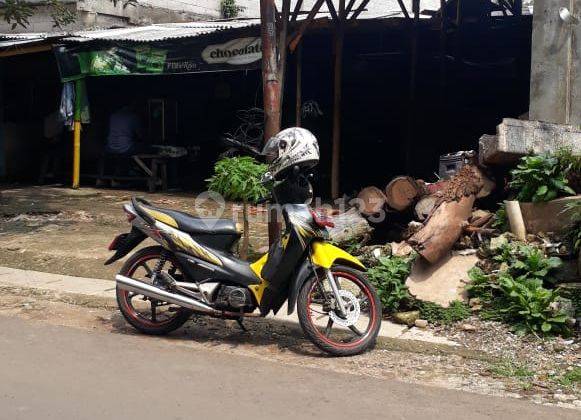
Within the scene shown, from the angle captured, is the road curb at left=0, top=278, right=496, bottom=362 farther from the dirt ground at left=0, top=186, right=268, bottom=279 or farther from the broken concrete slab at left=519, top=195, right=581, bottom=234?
the broken concrete slab at left=519, top=195, right=581, bottom=234

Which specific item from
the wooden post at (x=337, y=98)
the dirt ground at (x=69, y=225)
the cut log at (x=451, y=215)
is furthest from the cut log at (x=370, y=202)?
the wooden post at (x=337, y=98)

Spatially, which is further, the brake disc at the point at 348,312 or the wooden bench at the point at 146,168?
the wooden bench at the point at 146,168

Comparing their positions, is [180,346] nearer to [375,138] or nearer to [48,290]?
[48,290]

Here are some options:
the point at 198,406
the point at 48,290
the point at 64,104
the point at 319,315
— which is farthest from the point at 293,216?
the point at 64,104

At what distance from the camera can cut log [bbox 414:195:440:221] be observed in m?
8.00

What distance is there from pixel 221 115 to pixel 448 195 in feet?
31.1

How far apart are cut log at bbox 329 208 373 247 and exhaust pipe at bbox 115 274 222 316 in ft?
8.82

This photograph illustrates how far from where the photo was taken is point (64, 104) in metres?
14.7

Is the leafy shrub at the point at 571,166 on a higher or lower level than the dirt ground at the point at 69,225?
higher

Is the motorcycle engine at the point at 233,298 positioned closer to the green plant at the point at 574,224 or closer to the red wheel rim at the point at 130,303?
the red wheel rim at the point at 130,303

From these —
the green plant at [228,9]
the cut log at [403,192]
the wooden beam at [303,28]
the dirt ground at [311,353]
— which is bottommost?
the dirt ground at [311,353]

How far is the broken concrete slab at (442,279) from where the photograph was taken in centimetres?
646

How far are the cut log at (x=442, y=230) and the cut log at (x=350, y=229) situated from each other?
105cm

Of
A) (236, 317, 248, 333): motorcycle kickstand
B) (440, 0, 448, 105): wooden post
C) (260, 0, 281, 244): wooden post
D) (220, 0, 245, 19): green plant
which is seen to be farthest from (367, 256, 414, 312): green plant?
(220, 0, 245, 19): green plant
